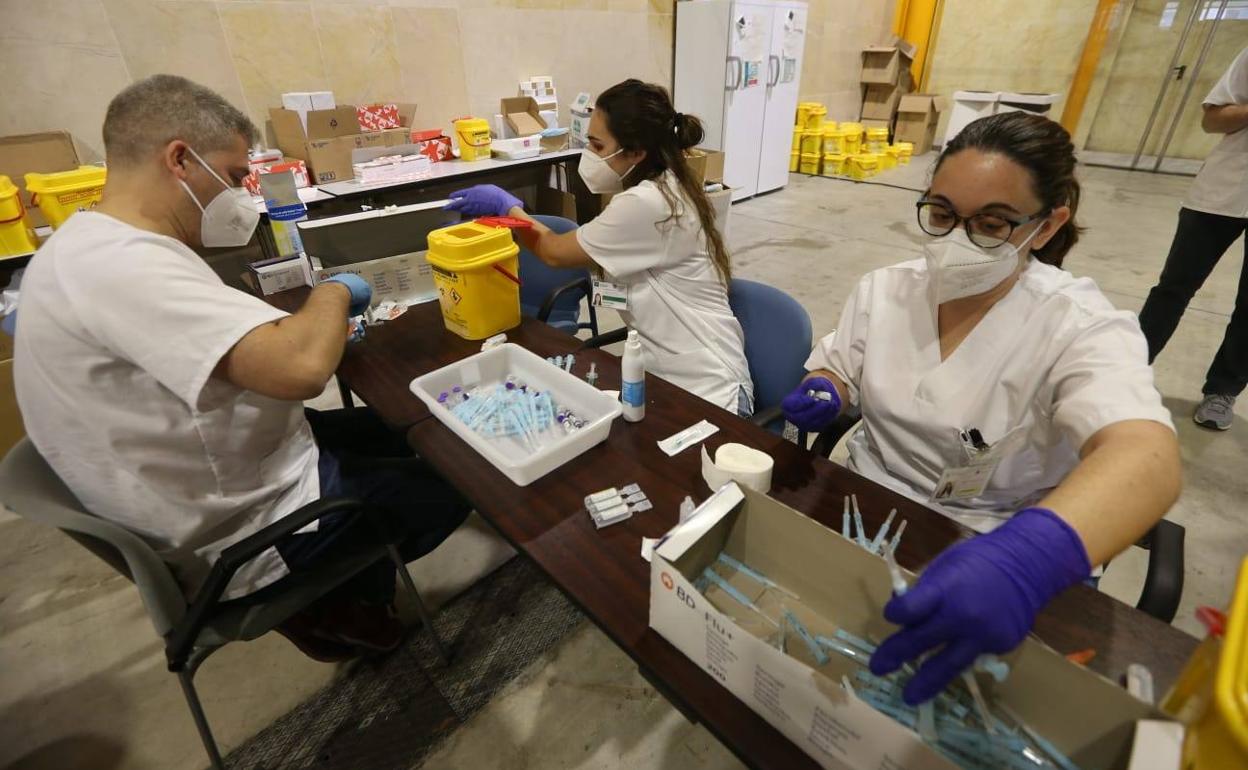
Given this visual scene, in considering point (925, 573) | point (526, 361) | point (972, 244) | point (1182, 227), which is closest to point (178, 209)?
point (526, 361)

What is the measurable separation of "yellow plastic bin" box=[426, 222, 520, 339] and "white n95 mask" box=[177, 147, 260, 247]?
414mm

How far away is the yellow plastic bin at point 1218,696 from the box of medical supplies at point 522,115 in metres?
4.05

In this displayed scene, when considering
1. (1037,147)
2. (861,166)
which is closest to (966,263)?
(1037,147)

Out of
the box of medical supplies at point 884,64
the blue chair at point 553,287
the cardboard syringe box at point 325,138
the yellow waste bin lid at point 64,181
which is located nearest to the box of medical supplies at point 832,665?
the blue chair at point 553,287

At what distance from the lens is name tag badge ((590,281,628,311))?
5.61 ft

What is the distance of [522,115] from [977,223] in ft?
11.8

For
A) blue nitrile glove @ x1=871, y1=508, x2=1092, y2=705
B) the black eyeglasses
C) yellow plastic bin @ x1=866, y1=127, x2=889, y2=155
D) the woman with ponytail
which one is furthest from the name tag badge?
yellow plastic bin @ x1=866, y1=127, x2=889, y2=155

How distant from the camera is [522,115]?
394cm

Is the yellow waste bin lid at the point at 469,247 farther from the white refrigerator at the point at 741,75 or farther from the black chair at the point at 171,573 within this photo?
the white refrigerator at the point at 741,75

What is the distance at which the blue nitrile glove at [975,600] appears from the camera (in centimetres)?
57

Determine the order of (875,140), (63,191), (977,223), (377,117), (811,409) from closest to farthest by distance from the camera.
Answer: (977,223) < (811,409) < (63,191) < (377,117) < (875,140)

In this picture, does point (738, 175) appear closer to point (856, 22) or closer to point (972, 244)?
point (856, 22)

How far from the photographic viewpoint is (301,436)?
1.31 m

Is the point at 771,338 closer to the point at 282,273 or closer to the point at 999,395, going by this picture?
the point at 999,395
